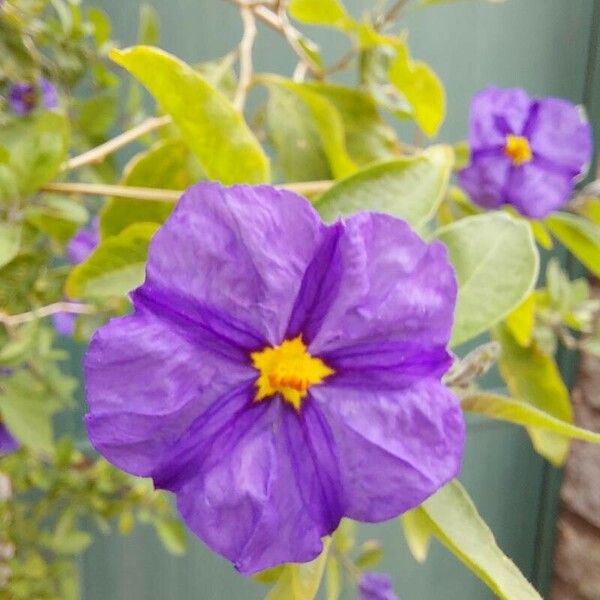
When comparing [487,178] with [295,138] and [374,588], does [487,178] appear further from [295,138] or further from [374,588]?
[374,588]

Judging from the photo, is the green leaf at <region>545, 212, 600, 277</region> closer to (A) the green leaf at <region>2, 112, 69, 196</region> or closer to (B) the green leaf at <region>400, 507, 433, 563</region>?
(B) the green leaf at <region>400, 507, 433, 563</region>

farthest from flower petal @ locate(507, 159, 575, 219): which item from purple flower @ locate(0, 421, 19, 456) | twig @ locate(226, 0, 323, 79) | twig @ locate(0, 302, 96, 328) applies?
purple flower @ locate(0, 421, 19, 456)

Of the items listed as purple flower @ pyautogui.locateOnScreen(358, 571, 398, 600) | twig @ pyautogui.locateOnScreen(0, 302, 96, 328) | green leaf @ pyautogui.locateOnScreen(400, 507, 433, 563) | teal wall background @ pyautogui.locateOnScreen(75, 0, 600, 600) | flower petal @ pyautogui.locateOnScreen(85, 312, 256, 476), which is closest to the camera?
flower petal @ pyautogui.locateOnScreen(85, 312, 256, 476)

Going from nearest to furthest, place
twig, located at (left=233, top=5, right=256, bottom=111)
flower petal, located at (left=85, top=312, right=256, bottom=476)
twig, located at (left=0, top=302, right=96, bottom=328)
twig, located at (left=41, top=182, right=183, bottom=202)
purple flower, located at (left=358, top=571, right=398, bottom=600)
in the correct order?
flower petal, located at (left=85, top=312, right=256, bottom=476)
twig, located at (left=41, top=182, right=183, bottom=202)
twig, located at (left=233, top=5, right=256, bottom=111)
twig, located at (left=0, top=302, right=96, bottom=328)
purple flower, located at (left=358, top=571, right=398, bottom=600)

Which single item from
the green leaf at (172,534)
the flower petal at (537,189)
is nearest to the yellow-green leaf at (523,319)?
the flower petal at (537,189)

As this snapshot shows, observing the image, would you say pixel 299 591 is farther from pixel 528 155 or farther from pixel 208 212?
pixel 528 155

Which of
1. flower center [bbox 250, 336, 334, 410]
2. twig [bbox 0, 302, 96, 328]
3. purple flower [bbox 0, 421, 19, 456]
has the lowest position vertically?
purple flower [bbox 0, 421, 19, 456]

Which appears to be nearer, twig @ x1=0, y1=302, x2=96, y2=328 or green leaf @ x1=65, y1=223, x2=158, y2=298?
green leaf @ x1=65, y1=223, x2=158, y2=298
